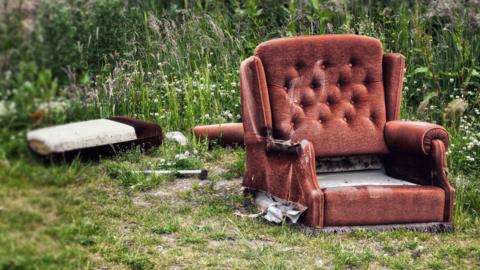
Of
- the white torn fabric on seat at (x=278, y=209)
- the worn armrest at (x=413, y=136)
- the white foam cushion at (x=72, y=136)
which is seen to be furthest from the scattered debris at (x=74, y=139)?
the worn armrest at (x=413, y=136)

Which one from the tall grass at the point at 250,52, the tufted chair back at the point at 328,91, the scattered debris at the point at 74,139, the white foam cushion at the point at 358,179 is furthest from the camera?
the tall grass at the point at 250,52

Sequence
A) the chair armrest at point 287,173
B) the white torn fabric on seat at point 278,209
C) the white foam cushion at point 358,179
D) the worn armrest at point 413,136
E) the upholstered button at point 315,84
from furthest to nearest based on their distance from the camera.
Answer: the upholstered button at point 315,84, the white foam cushion at point 358,179, the worn armrest at point 413,136, the white torn fabric on seat at point 278,209, the chair armrest at point 287,173

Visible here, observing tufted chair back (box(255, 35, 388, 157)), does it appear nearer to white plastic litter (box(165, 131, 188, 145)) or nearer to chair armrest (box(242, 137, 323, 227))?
Answer: chair armrest (box(242, 137, 323, 227))

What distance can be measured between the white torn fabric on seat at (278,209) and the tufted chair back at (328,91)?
47 centimetres

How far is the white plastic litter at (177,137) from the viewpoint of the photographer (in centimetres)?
724

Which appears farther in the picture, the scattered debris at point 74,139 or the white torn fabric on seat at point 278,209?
the white torn fabric on seat at point 278,209

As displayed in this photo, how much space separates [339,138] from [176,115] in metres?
2.20

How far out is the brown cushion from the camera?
520 cm

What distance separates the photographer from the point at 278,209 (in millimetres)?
5426

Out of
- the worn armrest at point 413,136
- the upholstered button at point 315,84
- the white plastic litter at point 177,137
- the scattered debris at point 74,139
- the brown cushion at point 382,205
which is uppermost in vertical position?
the scattered debris at point 74,139

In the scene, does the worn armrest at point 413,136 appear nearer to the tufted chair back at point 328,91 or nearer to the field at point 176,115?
the tufted chair back at point 328,91

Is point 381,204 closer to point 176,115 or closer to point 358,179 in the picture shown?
point 358,179

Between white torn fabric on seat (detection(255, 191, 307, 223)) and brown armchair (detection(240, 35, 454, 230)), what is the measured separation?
0.15 feet

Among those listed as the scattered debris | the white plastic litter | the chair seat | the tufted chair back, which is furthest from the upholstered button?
the scattered debris
